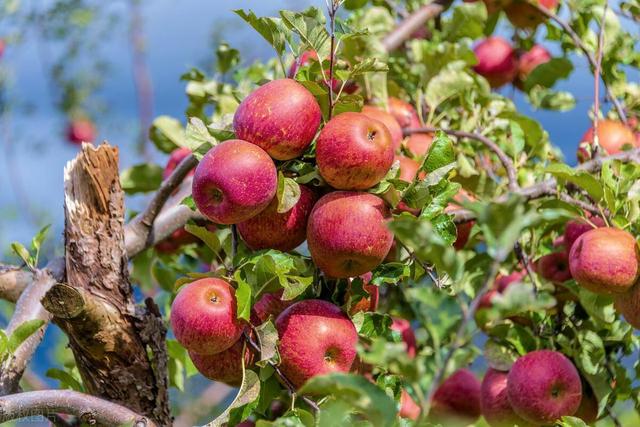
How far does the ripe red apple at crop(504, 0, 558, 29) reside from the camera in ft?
5.91

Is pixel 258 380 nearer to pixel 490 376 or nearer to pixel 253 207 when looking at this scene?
pixel 253 207

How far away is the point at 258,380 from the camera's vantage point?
979 mm

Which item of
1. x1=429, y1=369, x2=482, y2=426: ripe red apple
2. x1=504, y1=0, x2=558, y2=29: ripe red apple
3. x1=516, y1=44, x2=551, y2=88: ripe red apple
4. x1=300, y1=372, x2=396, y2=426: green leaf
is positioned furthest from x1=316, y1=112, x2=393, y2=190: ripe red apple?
x1=516, y1=44, x2=551, y2=88: ripe red apple

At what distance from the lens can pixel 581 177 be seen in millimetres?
1130

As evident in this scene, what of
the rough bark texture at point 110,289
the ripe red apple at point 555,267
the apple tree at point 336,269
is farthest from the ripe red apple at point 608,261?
the rough bark texture at point 110,289

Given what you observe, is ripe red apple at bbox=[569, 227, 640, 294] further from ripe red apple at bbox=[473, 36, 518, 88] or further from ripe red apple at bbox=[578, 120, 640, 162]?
ripe red apple at bbox=[473, 36, 518, 88]

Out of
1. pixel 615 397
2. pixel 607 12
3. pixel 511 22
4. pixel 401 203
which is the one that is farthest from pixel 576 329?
pixel 511 22

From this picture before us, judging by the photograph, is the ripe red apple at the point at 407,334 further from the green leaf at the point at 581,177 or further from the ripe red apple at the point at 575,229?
the green leaf at the point at 581,177

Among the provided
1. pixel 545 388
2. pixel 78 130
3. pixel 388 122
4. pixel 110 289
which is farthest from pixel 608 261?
pixel 78 130

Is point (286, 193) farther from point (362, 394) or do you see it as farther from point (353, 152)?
point (362, 394)

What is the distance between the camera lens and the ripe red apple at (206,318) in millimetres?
941

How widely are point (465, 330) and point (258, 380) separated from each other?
1.53 feet

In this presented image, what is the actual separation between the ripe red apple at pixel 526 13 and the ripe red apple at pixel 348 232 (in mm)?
1014

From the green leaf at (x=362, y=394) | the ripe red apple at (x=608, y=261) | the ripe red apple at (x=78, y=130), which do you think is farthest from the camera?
the ripe red apple at (x=78, y=130)
